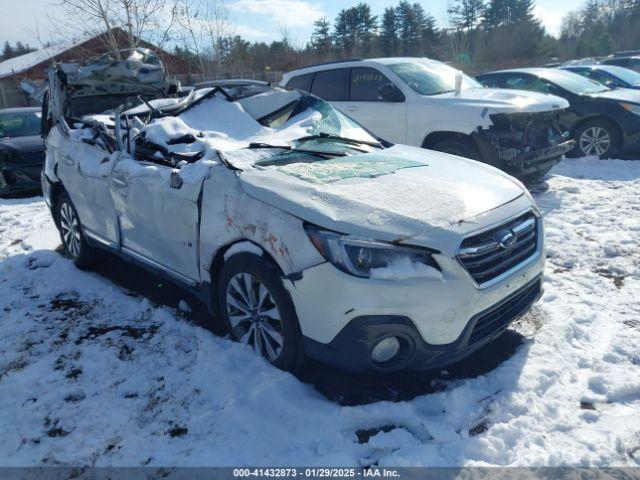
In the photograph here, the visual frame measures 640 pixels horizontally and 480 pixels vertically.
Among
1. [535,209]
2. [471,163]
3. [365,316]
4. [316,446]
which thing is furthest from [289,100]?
[316,446]

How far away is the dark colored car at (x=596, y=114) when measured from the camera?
8375 millimetres

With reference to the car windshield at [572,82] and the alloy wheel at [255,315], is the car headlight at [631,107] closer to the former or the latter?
the car windshield at [572,82]

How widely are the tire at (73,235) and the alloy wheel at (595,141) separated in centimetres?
809

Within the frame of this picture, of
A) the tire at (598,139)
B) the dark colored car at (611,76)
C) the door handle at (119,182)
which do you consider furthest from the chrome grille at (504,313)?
the dark colored car at (611,76)

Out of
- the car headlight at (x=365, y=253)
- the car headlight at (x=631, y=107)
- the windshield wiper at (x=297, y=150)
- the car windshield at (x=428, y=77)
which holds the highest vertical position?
the car windshield at (x=428, y=77)

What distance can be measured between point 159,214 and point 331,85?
4.96 metres

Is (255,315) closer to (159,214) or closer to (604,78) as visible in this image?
(159,214)

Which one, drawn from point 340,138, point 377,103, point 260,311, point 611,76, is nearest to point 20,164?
point 377,103

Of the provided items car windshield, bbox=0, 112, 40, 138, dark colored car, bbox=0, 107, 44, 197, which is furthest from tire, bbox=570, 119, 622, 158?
car windshield, bbox=0, 112, 40, 138

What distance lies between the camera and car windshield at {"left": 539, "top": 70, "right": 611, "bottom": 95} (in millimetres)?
8909

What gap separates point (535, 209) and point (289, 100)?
2386 mm

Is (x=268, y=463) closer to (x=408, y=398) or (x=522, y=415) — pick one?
(x=408, y=398)

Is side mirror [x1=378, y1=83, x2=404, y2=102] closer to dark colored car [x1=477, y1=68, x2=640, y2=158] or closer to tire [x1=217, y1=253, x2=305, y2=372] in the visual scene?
dark colored car [x1=477, y1=68, x2=640, y2=158]

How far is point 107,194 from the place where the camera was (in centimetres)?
414
